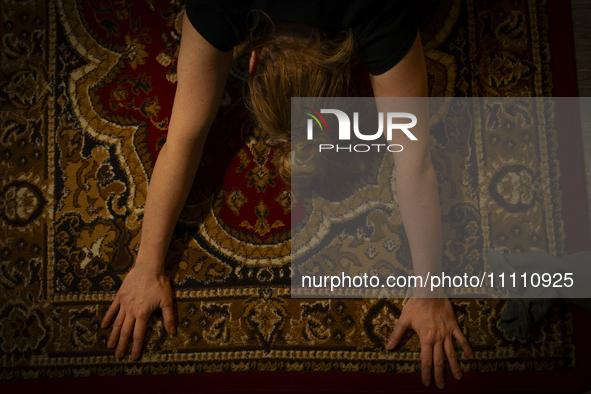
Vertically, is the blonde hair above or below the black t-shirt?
below

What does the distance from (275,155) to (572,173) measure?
86 centimetres

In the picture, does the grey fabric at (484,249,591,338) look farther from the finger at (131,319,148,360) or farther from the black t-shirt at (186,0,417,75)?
the finger at (131,319,148,360)

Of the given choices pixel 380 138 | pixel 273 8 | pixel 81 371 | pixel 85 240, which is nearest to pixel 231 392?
pixel 81 371

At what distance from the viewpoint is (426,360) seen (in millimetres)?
869

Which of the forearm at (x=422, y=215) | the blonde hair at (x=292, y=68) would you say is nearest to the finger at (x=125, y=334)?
the blonde hair at (x=292, y=68)

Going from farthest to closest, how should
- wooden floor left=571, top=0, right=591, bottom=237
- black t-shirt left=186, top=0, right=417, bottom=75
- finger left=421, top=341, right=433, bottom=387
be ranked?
wooden floor left=571, top=0, right=591, bottom=237 < finger left=421, top=341, right=433, bottom=387 < black t-shirt left=186, top=0, right=417, bottom=75

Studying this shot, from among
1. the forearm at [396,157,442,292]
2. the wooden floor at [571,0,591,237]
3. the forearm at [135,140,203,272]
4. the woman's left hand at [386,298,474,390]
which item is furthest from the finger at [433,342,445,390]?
the forearm at [135,140,203,272]

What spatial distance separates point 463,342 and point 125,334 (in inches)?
35.7

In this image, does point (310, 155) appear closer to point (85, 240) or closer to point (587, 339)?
point (85, 240)

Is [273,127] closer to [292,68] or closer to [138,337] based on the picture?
[292,68]

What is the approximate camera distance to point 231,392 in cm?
93

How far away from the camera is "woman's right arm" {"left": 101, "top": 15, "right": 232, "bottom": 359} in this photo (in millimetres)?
756

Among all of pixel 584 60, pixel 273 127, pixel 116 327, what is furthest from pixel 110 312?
pixel 584 60

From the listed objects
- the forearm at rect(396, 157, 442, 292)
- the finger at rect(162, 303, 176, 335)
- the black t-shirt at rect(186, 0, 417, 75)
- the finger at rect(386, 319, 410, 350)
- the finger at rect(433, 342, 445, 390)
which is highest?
the black t-shirt at rect(186, 0, 417, 75)
